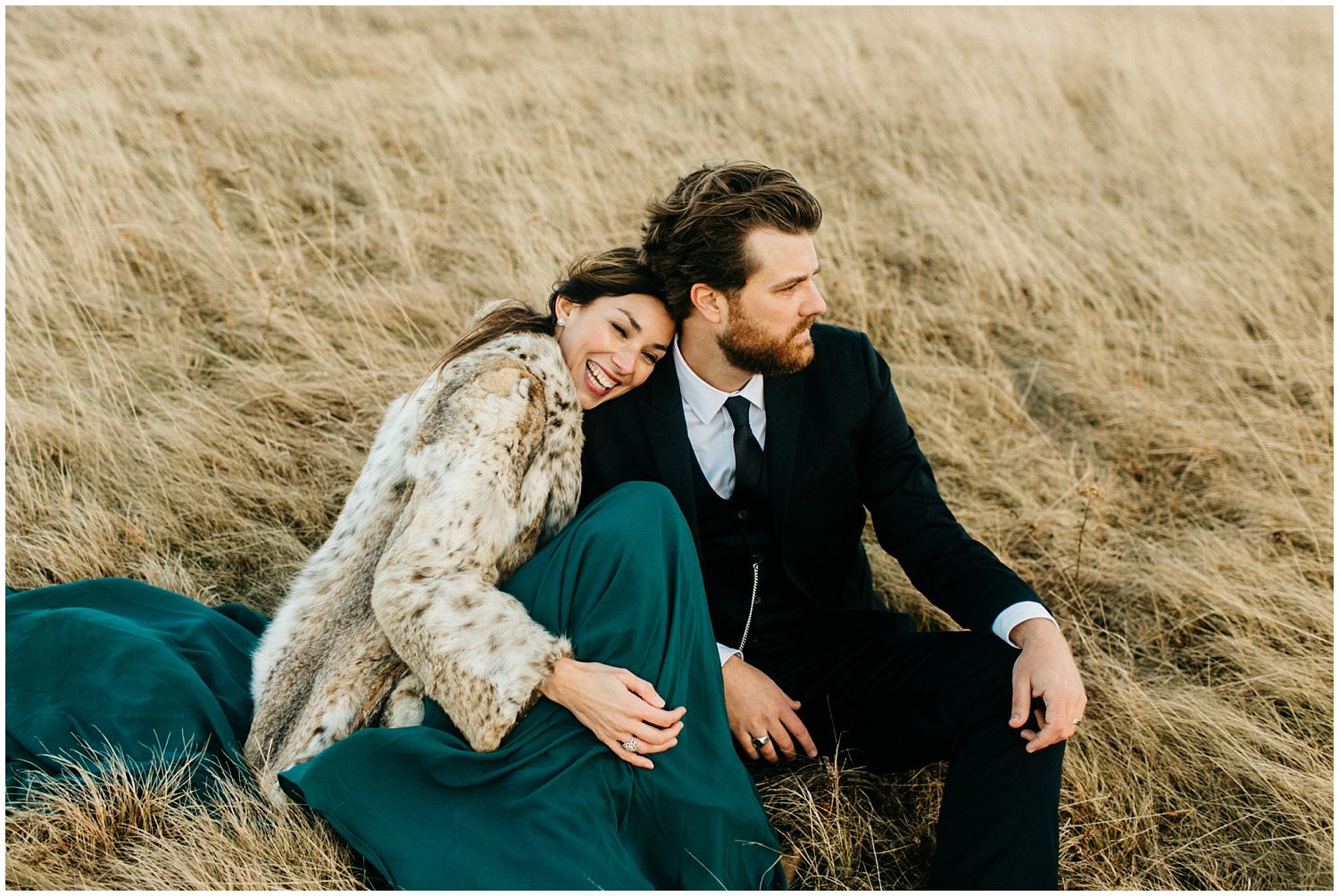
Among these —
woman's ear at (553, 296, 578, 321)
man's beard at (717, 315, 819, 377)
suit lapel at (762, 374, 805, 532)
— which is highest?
woman's ear at (553, 296, 578, 321)

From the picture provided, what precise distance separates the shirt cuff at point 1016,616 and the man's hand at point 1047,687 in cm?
6

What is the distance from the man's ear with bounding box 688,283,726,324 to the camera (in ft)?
11.0

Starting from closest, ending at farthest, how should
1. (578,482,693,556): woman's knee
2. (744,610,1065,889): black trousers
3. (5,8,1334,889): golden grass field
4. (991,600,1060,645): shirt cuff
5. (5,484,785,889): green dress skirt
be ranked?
(5,484,785,889): green dress skirt < (744,610,1065,889): black trousers < (578,482,693,556): woman's knee < (991,600,1060,645): shirt cuff < (5,8,1334,889): golden grass field

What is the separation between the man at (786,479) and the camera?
3.19 meters

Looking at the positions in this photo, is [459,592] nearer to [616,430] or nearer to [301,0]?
[616,430]

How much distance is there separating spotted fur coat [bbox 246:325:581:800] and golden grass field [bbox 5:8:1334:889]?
0.35m

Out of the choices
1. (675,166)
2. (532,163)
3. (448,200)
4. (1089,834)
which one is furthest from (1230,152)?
(1089,834)

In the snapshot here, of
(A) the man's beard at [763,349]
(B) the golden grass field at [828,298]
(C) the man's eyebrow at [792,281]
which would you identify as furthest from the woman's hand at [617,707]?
(C) the man's eyebrow at [792,281]

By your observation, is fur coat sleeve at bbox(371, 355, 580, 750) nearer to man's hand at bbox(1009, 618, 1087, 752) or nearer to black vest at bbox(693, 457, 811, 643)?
black vest at bbox(693, 457, 811, 643)

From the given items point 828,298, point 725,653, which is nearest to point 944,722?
point 725,653

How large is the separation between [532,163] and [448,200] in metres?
0.67

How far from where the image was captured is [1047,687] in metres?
2.72

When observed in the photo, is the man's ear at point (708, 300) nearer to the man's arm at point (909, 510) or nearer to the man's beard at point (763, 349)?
the man's beard at point (763, 349)

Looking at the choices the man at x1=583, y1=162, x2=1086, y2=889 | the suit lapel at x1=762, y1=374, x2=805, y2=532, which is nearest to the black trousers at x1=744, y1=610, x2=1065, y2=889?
the man at x1=583, y1=162, x2=1086, y2=889
